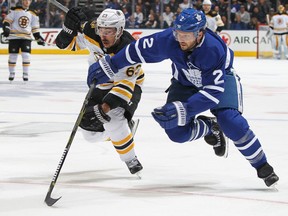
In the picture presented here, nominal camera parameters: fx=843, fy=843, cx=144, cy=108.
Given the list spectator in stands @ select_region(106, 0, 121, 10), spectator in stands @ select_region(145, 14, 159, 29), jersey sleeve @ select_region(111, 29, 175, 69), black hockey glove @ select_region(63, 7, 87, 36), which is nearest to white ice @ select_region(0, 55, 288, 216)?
jersey sleeve @ select_region(111, 29, 175, 69)

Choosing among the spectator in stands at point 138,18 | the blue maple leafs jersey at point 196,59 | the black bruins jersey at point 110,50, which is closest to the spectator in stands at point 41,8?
the spectator in stands at point 138,18

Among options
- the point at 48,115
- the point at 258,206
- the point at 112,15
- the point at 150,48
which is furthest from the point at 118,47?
the point at 48,115

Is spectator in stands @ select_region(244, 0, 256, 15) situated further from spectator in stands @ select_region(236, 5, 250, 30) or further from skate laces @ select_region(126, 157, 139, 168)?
skate laces @ select_region(126, 157, 139, 168)

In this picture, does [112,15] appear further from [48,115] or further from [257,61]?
[257,61]

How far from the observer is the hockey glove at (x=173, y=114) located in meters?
4.20

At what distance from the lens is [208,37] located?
4203mm

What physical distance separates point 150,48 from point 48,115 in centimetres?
370

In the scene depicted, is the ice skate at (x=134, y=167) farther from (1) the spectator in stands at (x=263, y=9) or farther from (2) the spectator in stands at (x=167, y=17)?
(1) the spectator in stands at (x=263, y=9)

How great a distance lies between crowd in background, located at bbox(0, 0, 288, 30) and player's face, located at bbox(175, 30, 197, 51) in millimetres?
15927

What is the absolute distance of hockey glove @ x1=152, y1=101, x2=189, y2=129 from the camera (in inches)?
165

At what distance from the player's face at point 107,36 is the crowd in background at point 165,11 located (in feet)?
50.1

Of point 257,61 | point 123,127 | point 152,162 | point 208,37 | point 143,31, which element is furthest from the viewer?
point 143,31

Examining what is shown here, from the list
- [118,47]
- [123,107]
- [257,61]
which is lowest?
[257,61]

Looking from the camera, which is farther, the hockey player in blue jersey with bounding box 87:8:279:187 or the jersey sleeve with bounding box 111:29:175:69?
the jersey sleeve with bounding box 111:29:175:69
